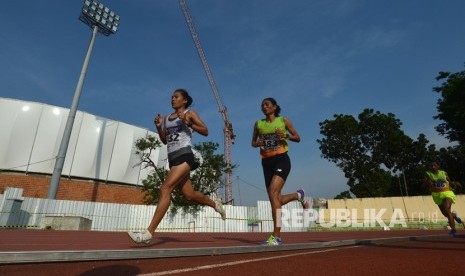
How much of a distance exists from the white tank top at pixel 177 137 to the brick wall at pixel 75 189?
3420 centimetres

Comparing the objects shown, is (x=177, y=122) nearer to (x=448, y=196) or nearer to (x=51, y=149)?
(x=448, y=196)

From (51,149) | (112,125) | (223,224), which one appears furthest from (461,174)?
(51,149)

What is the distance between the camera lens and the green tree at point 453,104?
1142 inches

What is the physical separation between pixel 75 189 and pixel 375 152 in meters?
38.3

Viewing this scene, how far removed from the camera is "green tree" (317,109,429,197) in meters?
42.5

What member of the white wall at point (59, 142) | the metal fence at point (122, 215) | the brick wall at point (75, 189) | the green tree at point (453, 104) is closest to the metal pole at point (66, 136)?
the metal fence at point (122, 215)

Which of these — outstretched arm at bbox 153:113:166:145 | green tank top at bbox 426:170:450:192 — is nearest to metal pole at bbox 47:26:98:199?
outstretched arm at bbox 153:113:166:145

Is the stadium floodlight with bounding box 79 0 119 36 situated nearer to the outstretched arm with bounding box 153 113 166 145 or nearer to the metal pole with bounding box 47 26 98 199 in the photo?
the metal pole with bounding box 47 26 98 199

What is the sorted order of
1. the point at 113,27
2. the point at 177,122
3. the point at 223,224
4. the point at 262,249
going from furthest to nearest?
the point at 113,27
the point at 223,224
the point at 177,122
the point at 262,249

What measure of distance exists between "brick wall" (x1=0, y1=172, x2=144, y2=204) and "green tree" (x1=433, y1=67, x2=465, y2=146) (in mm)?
32674

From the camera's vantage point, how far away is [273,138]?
499cm

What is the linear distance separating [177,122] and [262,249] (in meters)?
1.98

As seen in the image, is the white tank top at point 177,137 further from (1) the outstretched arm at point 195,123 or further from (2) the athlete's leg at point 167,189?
(2) the athlete's leg at point 167,189

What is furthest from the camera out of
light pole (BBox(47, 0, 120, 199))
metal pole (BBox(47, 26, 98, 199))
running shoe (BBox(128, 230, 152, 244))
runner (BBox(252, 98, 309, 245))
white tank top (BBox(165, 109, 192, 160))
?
light pole (BBox(47, 0, 120, 199))
